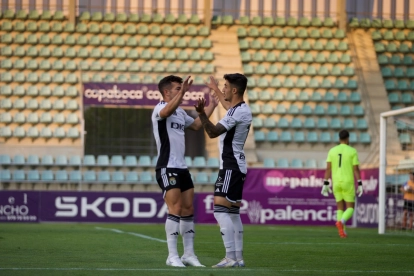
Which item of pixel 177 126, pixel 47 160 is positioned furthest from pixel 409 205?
pixel 177 126

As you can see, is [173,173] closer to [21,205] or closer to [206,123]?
[206,123]

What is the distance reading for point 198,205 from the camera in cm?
2227

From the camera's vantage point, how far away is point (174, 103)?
834 cm

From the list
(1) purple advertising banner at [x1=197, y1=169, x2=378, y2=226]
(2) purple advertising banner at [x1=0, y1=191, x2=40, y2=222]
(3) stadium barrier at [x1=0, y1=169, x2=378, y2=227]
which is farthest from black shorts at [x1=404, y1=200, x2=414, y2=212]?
(2) purple advertising banner at [x1=0, y1=191, x2=40, y2=222]

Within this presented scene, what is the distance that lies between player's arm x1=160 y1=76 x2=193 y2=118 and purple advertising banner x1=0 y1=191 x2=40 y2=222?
13.7 metres

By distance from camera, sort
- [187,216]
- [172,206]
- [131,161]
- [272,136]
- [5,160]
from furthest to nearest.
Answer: [272,136], [131,161], [5,160], [187,216], [172,206]

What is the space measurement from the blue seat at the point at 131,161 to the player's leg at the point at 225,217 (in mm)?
17233

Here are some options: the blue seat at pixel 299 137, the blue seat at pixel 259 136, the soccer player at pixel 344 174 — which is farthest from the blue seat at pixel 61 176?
the soccer player at pixel 344 174

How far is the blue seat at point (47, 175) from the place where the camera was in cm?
2482

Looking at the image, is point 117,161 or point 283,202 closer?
point 283,202

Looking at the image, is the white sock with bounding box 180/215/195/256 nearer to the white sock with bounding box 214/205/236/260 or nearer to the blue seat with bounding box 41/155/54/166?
the white sock with bounding box 214/205/236/260

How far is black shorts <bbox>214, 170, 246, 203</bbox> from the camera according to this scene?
841 centimetres

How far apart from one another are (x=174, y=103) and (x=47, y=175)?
17.2 meters

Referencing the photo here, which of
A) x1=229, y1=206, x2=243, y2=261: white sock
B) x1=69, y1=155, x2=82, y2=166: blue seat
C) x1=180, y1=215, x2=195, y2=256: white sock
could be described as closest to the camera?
x1=229, y1=206, x2=243, y2=261: white sock
